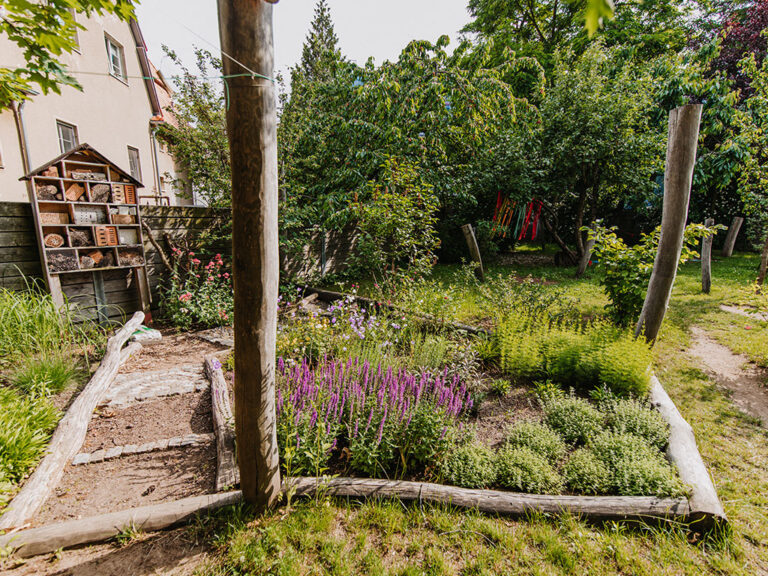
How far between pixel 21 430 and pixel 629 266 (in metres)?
6.34

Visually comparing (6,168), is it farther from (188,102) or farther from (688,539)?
(688,539)

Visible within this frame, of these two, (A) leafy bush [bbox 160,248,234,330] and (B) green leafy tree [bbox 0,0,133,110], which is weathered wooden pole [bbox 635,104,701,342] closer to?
(B) green leafy tree [bbox 0,0,133,110]

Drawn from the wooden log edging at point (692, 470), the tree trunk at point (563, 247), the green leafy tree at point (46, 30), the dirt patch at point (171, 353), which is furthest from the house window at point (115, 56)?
the wooden log edging at point (692, 470)

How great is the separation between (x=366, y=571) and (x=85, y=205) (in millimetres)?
6084

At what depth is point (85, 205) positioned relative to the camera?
543cm

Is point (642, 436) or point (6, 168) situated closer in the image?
point (642, 436)

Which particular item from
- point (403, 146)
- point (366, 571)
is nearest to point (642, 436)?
point (366, 571)

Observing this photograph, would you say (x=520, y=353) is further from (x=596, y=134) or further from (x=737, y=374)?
(x=596, y=134)

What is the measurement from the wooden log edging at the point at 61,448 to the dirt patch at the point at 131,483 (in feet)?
0.26

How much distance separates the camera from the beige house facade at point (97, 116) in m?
7.35

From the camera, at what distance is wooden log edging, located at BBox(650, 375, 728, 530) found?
2355 millimetres

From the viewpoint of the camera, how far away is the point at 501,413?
11.6 feet

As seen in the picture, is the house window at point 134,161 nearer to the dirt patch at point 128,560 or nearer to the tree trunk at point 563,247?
the dirt patch at point 128,560

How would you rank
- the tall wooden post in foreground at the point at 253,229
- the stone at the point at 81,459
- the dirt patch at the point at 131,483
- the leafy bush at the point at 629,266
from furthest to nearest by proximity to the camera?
1. the leafy bush at the point at 629,266
2. the stone at the point at 81,459
3. the dirt patch at the point at 131,483
4. the tall wooden post in foreground at the point at 253,229
